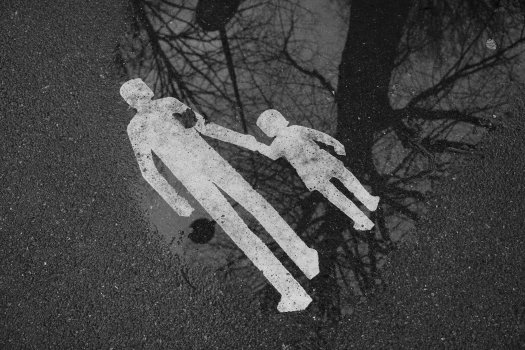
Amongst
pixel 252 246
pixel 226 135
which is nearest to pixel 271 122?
pixel 226 135

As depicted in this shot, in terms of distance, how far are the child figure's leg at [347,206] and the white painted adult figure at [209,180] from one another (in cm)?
52

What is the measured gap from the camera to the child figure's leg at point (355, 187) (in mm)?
4207

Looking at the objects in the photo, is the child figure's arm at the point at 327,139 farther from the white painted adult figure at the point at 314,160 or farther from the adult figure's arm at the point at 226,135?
the adult figure's arm at the point at 226,135

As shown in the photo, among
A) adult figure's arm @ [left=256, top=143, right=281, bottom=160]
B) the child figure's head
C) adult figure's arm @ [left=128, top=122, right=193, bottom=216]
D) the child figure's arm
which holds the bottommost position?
the child figure's arm

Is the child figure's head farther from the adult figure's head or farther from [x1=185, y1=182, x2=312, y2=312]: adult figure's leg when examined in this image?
the adult figure's head

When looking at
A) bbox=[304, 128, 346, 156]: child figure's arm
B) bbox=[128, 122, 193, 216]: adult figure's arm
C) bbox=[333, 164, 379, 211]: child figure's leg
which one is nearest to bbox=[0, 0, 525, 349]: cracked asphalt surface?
bbox=[128, 122, 193, 216]: adult figure's arm

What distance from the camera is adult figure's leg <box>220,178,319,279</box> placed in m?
4.00

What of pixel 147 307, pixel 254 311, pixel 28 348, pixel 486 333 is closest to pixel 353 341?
pixel 254 311

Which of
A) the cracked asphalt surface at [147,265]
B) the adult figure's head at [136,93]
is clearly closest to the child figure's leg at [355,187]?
the cracked asphalt surface at [147,265]

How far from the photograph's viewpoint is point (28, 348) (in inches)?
153

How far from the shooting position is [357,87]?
476cm

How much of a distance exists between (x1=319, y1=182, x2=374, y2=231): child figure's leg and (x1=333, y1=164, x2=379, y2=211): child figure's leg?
0.11 m

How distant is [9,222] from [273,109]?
10.1ft

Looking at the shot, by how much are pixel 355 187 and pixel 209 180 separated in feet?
5.02
